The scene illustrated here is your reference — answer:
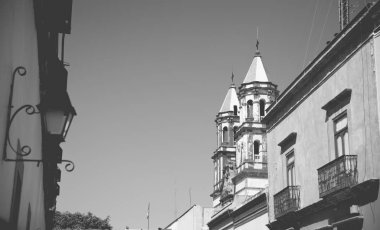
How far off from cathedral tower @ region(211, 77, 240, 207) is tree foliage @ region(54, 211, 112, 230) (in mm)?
13314

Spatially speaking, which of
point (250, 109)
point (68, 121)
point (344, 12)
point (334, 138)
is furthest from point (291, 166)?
point (250, 109)

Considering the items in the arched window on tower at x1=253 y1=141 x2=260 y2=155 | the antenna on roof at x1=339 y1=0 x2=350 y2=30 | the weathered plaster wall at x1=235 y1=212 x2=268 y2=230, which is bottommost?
the weathered plaster wall at x1=235 y1=212 x2=268 y2=230

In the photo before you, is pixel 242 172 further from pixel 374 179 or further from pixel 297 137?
pixel 374 179

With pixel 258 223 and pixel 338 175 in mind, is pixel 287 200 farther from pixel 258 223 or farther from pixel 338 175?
pixel 258 223

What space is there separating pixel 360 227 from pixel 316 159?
2844 mm

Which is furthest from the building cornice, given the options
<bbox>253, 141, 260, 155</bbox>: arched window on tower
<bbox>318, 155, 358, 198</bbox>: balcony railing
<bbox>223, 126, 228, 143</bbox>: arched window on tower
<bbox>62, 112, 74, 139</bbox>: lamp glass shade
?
<bbox>223, 126, 228, 143</bbox>: arched window on tower

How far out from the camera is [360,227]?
11.5 metres

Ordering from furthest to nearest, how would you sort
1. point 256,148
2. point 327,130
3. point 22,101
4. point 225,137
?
1. point 225,137
2. point 256,148
3. point 327,130
4. point 22,101

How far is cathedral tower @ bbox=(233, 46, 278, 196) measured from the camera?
48.1m

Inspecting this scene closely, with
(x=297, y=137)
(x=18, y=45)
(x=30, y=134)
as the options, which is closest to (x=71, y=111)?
(x=18, y=45)

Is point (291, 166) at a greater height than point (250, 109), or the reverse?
point (250, 109)

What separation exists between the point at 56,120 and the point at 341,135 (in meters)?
8.59

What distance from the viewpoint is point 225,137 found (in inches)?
2530

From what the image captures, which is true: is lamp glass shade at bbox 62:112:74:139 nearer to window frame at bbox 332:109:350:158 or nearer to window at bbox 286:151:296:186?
window frame at bbox 332:109:350:158
